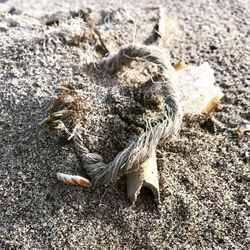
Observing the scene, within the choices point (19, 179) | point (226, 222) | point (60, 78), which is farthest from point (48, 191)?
point (226, 222)

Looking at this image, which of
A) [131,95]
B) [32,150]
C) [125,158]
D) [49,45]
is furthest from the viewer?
[49,45]

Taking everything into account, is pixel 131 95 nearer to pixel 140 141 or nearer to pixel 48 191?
pixel 140 141

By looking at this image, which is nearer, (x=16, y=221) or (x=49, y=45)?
(x=16, y=221)
